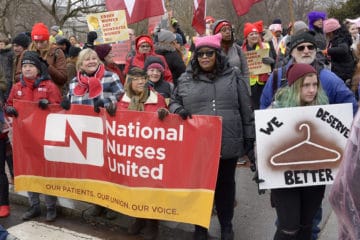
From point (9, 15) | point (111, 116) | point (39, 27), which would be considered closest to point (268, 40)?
point (39, 27)

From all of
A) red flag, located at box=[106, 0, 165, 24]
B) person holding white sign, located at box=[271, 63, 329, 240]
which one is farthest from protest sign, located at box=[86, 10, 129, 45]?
person holding white sign, located at box=[271, 63, 329, 240]

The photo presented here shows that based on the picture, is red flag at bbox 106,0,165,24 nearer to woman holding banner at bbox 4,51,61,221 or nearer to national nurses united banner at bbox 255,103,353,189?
woman holding banner at bbox 4,51,61,221

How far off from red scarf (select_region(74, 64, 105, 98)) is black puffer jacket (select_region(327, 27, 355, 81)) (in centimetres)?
387

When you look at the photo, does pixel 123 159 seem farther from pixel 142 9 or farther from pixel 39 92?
pixel 142 9

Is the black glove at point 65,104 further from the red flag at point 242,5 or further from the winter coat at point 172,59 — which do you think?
the red flag at point 242,5

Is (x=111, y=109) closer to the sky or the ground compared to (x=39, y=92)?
closer to the ground

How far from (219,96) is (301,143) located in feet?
2.75

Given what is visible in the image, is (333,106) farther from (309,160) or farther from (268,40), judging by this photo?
(268,40)

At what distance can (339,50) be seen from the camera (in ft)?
21.6

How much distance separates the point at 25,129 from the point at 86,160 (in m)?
0.80

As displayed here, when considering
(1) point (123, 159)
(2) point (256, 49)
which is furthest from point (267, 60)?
(1) point (123, 159)

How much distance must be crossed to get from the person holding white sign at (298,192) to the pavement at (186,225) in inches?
37.6

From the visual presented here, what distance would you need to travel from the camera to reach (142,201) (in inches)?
157

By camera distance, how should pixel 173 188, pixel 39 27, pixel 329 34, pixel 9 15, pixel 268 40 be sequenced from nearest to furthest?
pixel 173 188, pixel 39 27, pixel 329 34, pixel 268 40, pixel 9 15
